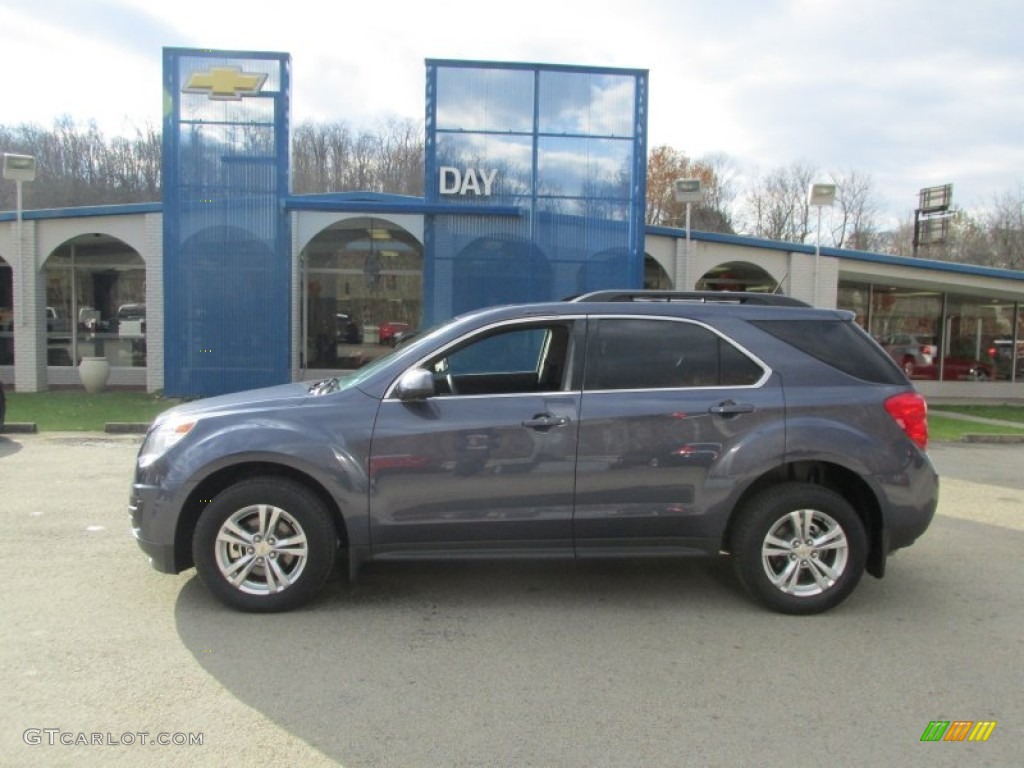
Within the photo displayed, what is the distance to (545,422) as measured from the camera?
14.3 feet

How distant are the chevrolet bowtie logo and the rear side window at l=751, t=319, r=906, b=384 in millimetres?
13011

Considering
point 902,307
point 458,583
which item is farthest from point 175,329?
point 902,307

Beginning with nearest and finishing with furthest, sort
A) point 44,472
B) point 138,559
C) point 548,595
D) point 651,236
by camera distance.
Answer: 1. point 548,595
2. point 138,559
3. point 44,472
4. point 651,236

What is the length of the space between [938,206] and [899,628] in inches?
1824

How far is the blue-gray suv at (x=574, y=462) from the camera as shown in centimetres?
431

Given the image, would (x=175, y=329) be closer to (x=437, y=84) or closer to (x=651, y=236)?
(x=437, y=84)

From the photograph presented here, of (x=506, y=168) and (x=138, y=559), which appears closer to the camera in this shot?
(x=138, y=559)

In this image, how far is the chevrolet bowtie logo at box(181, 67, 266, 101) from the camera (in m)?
14.7

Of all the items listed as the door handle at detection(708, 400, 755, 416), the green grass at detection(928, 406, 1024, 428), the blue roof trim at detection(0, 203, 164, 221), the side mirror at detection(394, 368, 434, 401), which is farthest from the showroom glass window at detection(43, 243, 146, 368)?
the green grass at detection(928, 406, 1024, 428)

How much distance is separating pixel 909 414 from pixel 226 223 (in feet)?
44.1

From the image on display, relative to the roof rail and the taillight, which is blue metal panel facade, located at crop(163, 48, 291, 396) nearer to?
the roof rail

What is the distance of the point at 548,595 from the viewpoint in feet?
15.9

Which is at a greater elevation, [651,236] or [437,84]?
[437,84]

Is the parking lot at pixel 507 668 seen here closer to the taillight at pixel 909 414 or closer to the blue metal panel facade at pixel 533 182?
the taillight at pixel 909 414
